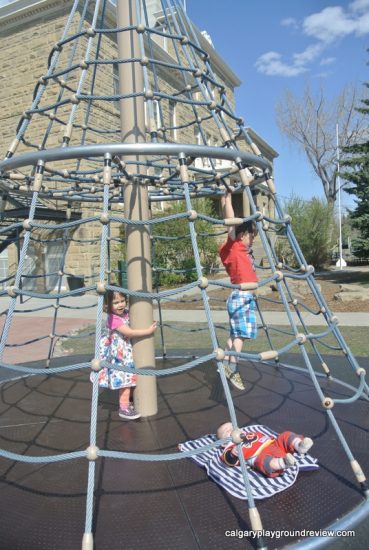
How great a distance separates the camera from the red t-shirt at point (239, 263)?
3.42m

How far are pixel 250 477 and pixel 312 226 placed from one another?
64.6 feet

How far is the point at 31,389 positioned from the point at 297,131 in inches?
1250

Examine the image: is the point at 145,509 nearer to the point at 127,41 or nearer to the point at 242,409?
the point at 242,409

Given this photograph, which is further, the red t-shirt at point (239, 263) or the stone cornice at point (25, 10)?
the stone cornice at point (25, 10)

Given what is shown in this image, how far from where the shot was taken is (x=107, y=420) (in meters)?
2.83

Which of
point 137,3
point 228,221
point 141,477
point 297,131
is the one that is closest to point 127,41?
point 137,3

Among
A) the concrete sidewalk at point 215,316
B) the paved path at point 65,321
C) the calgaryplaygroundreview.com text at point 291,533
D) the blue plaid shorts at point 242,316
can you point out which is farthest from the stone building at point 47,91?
the calgaryplaygroundreview.com text at point 291,533

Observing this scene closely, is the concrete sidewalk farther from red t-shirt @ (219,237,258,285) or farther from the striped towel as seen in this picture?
the striped towel

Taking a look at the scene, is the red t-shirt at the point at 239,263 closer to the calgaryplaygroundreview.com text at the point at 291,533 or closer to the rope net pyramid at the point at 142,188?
the rope net pyramid at the point at 142,188

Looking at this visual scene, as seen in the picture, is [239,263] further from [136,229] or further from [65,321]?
[65,321]

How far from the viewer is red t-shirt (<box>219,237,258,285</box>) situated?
3.42 metres

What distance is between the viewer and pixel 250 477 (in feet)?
6.72

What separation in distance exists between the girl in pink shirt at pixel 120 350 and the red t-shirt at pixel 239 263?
861 mm

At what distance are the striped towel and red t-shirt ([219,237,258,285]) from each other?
4.79 ft
